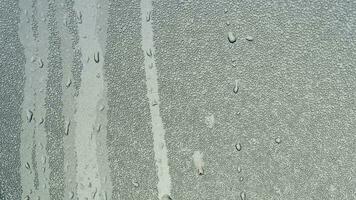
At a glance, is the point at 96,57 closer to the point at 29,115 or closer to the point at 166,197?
the point at 29,115

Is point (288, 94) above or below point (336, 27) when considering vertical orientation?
below

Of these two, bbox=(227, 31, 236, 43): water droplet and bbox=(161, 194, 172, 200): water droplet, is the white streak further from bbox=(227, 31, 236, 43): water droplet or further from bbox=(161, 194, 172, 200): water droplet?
bbox=(227, 31, 236, 43): water droplet

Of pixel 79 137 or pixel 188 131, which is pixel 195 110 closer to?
pixel 188 131

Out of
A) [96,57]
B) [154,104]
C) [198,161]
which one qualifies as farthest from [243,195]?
[96,57]

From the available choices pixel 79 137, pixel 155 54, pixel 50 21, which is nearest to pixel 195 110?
pixel 155 54

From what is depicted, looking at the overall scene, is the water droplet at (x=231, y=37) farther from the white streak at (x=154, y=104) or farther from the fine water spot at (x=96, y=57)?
the fine water spot at (x=96, y=57)

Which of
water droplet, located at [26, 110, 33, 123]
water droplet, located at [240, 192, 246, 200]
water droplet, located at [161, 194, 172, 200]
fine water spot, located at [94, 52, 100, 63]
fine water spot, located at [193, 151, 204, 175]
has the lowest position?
water droplet, located at [161, 194, 172, 200]

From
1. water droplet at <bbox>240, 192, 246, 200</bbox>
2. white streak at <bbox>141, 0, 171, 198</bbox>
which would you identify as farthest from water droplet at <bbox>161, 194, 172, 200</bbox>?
water droplet at <bbox>240, 192, 246, 200</bbox>
